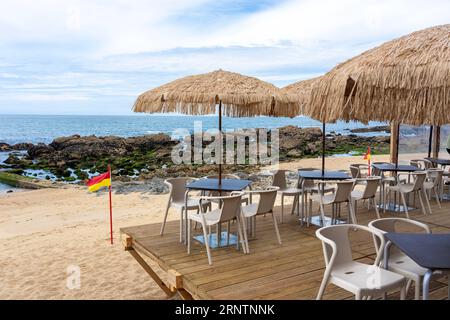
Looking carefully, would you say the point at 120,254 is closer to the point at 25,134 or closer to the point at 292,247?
the point at 292,247

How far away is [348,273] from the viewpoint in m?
2.53

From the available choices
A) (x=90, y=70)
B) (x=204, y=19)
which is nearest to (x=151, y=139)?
(x=204, y=19)

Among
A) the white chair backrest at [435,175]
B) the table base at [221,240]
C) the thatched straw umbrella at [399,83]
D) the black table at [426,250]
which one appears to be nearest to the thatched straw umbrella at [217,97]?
the table base at [221,240]

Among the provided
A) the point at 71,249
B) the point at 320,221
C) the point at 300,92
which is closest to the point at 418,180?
the point at 320,221

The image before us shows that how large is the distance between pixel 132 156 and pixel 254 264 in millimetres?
21849

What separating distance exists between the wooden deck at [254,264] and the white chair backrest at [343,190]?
0.50 m

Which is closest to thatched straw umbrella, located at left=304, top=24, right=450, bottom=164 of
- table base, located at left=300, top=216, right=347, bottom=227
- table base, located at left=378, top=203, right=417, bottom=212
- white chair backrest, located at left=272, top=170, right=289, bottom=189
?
table base, located at left=300, top=216, right=347, bottom=227

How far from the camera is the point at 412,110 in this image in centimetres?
254

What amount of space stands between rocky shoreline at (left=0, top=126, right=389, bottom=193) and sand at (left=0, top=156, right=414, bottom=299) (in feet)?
10.4

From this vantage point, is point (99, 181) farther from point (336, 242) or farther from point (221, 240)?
point (336, 242)

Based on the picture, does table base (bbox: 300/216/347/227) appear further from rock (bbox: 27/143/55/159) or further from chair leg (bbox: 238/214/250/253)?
rock (bbox: 27/143/55/159)

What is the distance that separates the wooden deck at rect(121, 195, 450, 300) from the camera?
3.17m

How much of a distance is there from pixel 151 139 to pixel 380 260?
28.4 metres

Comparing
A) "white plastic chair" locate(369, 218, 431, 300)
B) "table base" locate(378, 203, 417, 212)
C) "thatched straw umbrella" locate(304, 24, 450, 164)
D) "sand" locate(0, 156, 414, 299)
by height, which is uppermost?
"thatched straw umbrella" locate(304, 24, 450, 164)
